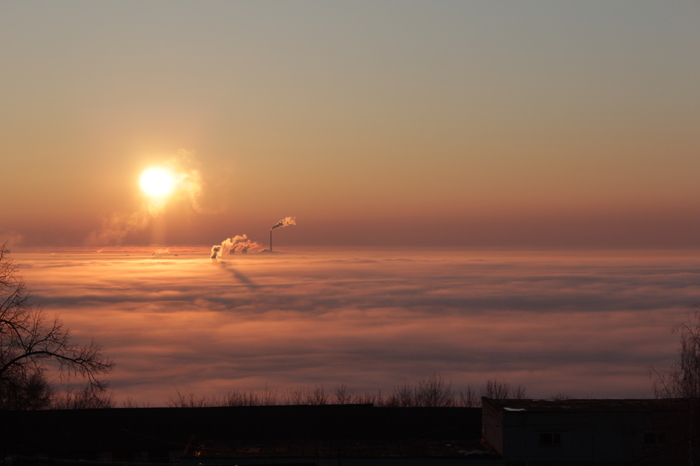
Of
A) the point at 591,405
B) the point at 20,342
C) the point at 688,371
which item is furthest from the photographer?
the point at 591,405

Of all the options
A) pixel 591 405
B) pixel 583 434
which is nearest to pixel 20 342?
pixel 583 434

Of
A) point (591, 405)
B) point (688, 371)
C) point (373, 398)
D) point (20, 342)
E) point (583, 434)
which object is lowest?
point (373, 398)

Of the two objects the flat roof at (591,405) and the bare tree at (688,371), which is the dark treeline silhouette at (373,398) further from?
the bare tree at (688,371)

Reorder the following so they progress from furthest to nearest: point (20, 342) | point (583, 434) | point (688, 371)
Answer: point (688, 371) → point (583, 434) → point (20, 342)

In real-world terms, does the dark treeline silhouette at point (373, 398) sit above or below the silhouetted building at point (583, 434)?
below

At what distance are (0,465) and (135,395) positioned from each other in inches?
6284

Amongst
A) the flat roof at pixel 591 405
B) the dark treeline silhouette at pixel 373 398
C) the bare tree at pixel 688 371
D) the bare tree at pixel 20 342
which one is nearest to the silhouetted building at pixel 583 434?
the flat roof at pixel 591 405

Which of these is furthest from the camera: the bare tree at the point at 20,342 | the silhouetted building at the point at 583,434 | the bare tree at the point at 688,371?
the bare tree at the point at 688,371

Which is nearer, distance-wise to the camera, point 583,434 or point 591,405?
point 583,434

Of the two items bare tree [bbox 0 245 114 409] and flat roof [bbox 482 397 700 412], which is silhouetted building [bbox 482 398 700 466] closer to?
flat roof [bbox 482 397 700 412]

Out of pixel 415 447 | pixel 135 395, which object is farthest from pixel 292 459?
pixel 135 395

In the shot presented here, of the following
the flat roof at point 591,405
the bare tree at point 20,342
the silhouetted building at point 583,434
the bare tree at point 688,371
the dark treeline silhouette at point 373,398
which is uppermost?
the bare tree at point 20,342

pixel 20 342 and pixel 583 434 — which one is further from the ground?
pixel 20 342

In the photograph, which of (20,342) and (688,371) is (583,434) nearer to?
(688,371)
